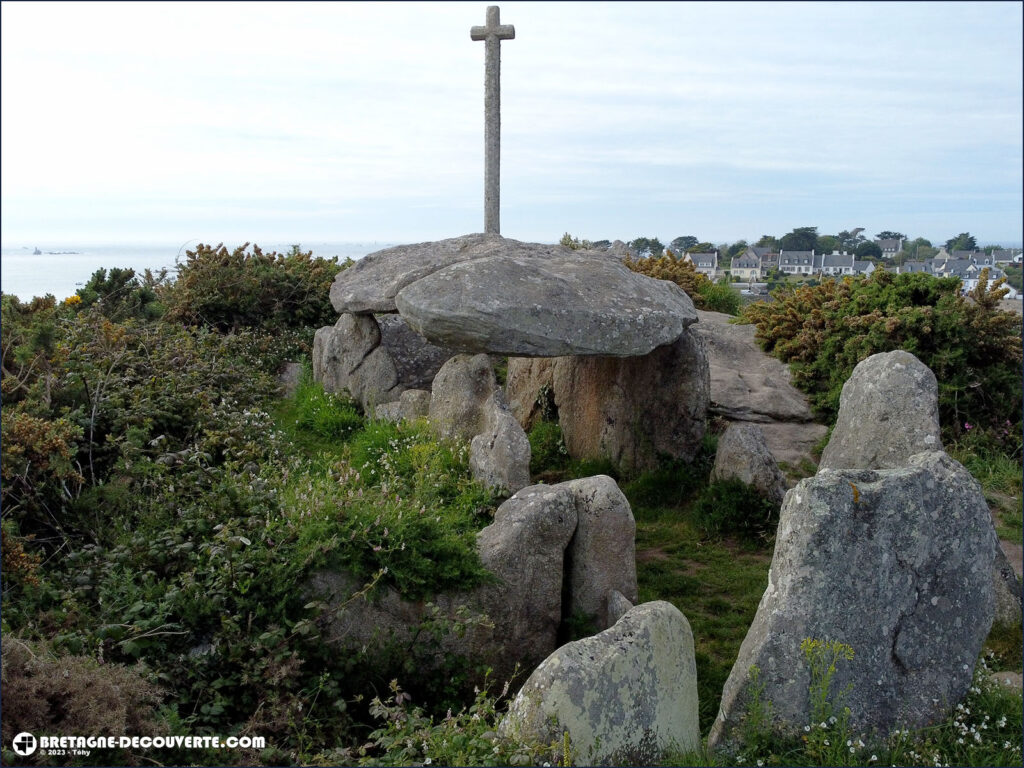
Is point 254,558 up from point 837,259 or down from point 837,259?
down

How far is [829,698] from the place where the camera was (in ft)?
17.4

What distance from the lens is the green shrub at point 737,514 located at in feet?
30.6

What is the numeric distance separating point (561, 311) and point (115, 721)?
5441mm

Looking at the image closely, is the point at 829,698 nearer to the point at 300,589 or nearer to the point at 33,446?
the point at 300,589

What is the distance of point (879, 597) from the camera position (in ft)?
18.0

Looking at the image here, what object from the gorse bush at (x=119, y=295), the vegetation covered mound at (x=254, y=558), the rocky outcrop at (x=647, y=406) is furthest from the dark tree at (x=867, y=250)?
the gorse bush at (x=119, y=295)

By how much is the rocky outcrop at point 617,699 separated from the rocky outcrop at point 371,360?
22.3 feet

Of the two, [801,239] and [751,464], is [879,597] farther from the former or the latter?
[801,239]

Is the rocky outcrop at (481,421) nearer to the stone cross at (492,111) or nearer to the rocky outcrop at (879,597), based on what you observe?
the rocky outcrop at (879,597)

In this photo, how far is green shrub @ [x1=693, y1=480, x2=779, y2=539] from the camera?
932 centimetres

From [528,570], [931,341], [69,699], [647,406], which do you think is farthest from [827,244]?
[69,699]

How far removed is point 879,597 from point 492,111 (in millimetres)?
13137

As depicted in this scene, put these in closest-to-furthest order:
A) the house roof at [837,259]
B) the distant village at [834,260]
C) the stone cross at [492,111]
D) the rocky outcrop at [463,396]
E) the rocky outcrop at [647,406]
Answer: the rocky outcrop at [463,396] < the rocky outcrop at [647,406] < the distant village at [834,260] < the stone cross at [492,111] < the house roof at [837,259]

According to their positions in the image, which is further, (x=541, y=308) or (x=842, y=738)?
(x=541, y=308)
